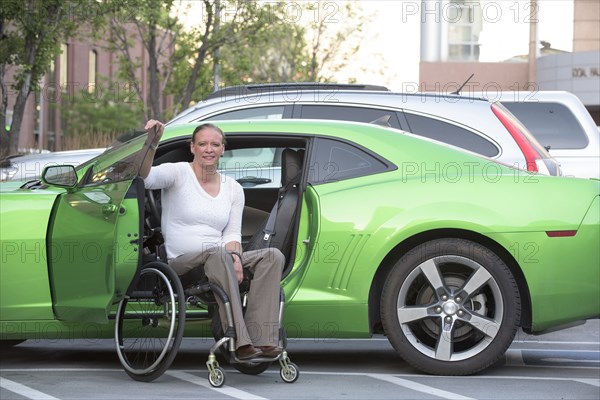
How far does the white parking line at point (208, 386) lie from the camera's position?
660 centimetres

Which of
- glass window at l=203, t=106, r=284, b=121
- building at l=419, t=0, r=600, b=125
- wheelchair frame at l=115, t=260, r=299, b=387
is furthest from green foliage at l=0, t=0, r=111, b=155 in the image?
building at l=419, t=0, r=600, b=125

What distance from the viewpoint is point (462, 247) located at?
727 centimetres

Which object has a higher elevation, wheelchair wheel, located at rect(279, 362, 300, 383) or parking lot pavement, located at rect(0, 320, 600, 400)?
wheelchair wheel, located at rect(279, 362, 300, 383)

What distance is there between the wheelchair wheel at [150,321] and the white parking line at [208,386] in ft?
0.59

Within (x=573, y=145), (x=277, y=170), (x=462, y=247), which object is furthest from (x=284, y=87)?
(x=462, y=247)

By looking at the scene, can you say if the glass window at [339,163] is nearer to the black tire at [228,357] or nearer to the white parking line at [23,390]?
the black tire at [228,357]

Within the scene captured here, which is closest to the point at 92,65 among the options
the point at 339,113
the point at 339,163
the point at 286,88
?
the point at 286,88

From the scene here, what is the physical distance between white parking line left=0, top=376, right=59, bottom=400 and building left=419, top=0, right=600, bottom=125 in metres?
40.2

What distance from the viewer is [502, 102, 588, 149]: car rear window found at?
12.8 meters

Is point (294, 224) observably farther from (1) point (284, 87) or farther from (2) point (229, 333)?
(1) point (284, 87)

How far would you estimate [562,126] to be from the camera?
42.3ft

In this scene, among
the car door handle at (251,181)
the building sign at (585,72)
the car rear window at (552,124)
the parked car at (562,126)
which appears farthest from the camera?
the building sign at (585,72)

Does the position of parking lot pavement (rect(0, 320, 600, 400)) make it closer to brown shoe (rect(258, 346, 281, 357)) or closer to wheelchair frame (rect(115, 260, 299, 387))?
wheelchair frame (rect(115, 260, 299, 387))

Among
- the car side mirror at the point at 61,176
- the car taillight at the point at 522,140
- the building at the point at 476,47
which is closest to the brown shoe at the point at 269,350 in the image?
the car side mirror at the point at 61,176
